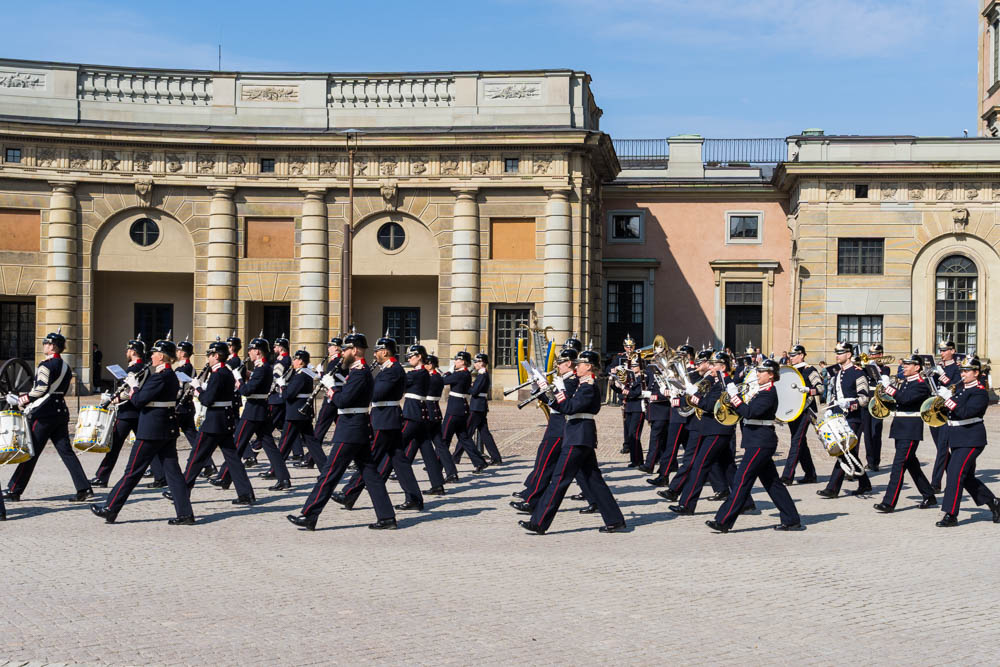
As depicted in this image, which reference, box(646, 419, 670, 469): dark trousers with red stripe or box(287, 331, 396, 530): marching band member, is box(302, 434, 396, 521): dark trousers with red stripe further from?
box(646, 419, 670, 469): dark trousers with red stripe

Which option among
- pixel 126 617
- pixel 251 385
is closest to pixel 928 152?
pixel 251 385

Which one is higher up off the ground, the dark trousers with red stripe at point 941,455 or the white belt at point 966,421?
the white belt at point 966,421

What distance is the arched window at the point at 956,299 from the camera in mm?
34375

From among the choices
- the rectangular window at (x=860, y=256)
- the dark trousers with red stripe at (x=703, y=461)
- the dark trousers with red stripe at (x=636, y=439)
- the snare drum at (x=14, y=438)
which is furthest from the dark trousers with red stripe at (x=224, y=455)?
the rectangular window at (x=860, y=256)

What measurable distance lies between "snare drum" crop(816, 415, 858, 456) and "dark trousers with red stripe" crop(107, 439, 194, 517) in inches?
302

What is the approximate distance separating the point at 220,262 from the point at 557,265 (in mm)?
9709

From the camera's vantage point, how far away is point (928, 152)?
34.5 metres

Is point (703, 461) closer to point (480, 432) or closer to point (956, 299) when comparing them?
point (480, 432)

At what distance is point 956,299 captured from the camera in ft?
113

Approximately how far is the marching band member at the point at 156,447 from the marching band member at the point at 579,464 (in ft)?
11.8

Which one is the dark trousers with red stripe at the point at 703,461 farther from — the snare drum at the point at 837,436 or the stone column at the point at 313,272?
the stone column at the point at 313,272

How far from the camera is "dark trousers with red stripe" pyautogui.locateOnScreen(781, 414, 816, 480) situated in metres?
14.4

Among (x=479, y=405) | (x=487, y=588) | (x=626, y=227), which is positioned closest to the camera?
(x=487, y=588)

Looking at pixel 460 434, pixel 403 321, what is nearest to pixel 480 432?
pixel 460 434
